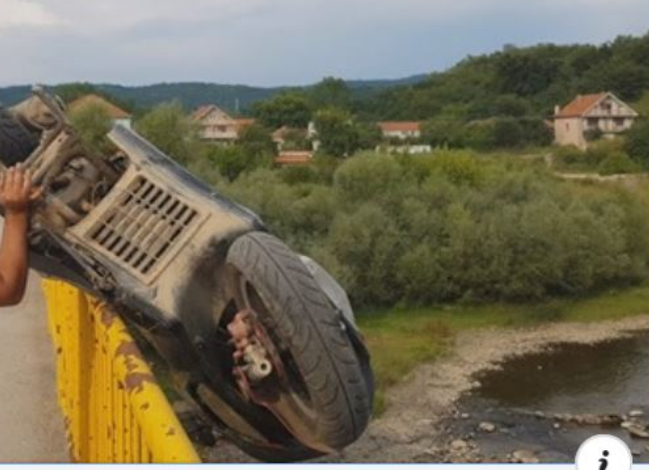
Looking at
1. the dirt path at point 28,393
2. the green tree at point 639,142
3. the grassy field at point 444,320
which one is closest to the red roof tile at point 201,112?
the grassy field at point 444,320

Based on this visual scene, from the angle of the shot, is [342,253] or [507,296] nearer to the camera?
[342,253]

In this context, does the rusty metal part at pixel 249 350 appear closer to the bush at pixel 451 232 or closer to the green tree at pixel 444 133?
→ the bush at pixel 451 232

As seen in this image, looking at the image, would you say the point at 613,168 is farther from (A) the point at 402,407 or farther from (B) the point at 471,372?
(A) the point at 402,407

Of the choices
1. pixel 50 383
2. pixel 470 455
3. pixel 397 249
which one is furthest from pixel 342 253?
pixel 50 383

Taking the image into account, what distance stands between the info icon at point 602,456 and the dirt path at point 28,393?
3.21ft

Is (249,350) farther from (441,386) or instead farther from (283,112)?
(283,112)

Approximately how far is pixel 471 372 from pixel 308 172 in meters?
4.91

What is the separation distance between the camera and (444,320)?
13.3 metres

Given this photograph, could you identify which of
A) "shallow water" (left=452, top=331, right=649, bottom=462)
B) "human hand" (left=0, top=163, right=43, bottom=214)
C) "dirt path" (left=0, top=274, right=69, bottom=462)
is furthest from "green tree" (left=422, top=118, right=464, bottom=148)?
"human hand" (left=0, top=163, right=43, bottom=214)

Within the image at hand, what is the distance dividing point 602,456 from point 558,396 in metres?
9.86

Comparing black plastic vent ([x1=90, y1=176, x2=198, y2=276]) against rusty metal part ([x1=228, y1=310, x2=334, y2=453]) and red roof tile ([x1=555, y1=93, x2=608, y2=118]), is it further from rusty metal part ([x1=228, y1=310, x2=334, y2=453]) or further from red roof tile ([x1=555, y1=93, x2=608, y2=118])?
red roof tile ([x1=555, y1=93, x2=608, y2=118])

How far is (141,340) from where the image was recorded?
5.90 feet

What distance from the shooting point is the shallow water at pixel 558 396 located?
9.09 metres

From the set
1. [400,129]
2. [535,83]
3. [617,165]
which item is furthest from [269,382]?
[400,129]
